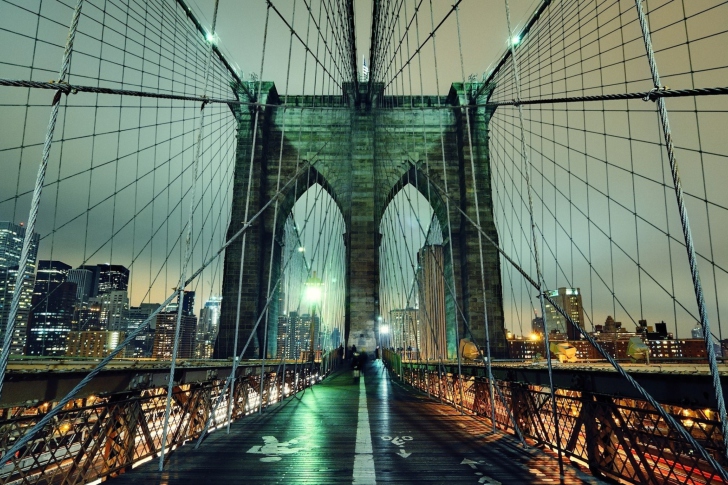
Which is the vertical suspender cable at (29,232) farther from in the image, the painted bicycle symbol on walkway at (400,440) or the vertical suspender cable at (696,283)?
the vertical suspender cable at (696,283)

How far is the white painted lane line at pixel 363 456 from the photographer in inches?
134

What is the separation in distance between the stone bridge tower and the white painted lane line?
1314cm

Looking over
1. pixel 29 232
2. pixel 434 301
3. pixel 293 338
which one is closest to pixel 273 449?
pixel 29 232

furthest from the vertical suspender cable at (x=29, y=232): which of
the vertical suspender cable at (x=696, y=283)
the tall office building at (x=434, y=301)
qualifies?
the tall office building at (x=434, y=301)

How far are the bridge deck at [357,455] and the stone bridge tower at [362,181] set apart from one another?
42.1 ft

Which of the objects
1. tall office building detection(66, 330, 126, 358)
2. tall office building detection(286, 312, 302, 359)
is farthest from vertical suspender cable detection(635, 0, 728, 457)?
tall office building detection(286, 312, 302, 359)

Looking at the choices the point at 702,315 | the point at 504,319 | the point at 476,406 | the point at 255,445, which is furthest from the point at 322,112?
the point at 702,315

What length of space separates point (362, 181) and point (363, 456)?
17213mm

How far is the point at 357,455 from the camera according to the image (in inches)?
166

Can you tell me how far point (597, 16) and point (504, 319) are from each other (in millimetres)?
12887

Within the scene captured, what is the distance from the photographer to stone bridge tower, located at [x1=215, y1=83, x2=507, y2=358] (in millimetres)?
18906

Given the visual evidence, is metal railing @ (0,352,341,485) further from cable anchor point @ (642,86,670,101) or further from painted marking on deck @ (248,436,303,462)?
cable anchor point @ (642,86,670,101)

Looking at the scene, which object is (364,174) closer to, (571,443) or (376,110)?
(376,110)

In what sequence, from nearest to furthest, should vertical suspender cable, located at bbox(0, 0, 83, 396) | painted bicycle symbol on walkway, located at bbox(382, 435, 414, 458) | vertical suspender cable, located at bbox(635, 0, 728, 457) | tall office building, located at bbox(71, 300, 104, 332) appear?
vertical suspender cable, located at bbox(635, 0, 728, 457) < vertical suspender cable, located at bbox(0, 0, 83, 396) < painted bicycle symbol on walkway, located at bbox(382, 435, 414, 458) < tall office building, located at bbox(71, 300, 104, 332)
